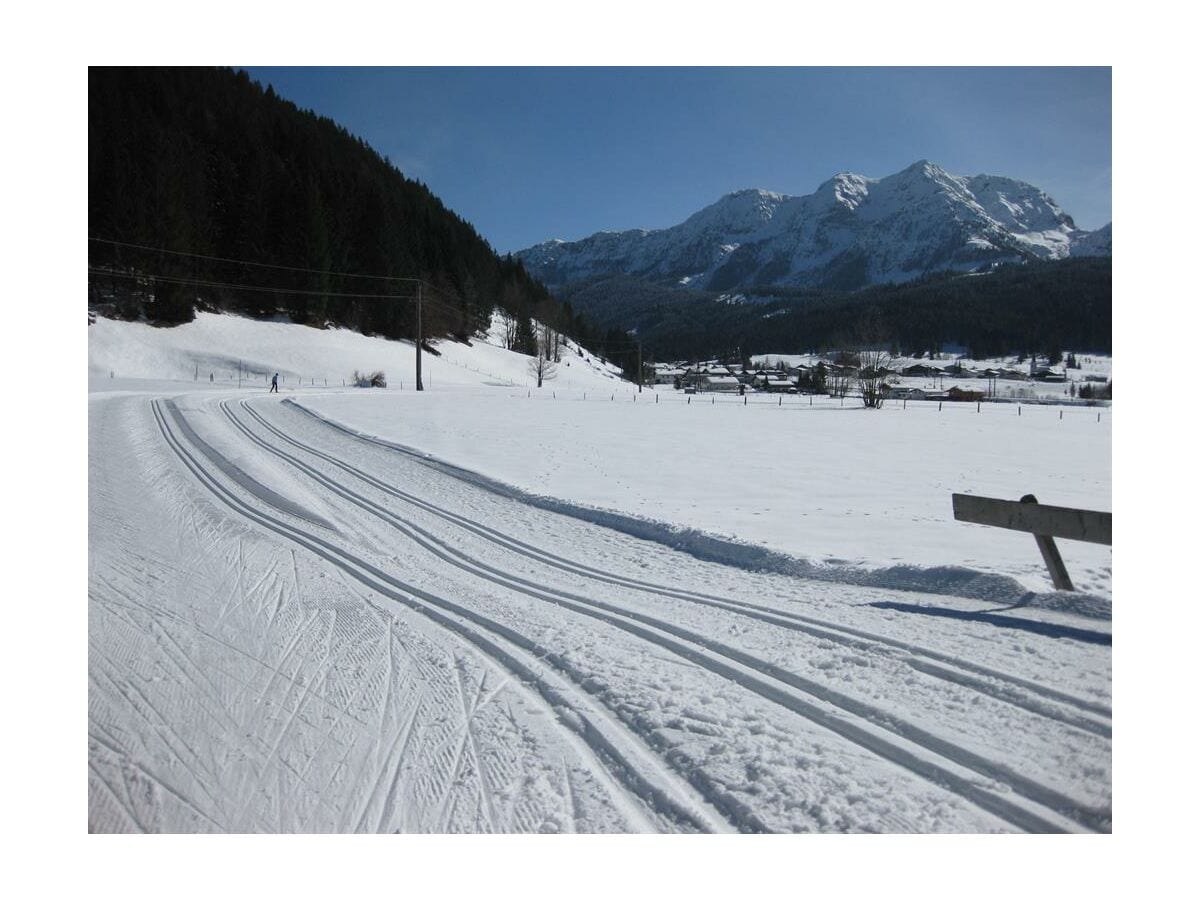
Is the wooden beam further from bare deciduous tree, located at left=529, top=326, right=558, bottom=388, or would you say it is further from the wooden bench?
bare deciduous tree, located at left=529, top=326, right=558, bottom=388

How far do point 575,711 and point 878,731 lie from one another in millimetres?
1553

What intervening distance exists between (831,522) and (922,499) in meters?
2.55

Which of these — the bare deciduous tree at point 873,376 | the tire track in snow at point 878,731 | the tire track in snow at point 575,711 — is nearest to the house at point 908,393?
the bare deciduous tree at point 873,376

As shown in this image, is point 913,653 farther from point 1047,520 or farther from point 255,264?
point 255,264

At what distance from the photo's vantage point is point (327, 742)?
322 cm

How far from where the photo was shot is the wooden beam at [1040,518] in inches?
178

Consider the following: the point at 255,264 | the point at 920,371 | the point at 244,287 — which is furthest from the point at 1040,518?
the point at 255,264

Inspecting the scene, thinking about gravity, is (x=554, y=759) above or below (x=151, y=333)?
below

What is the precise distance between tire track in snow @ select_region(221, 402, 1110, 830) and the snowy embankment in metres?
2.14

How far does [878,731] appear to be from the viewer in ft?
10.5

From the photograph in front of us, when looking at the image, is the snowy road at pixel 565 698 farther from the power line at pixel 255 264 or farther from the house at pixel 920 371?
the house at pixel 920 371

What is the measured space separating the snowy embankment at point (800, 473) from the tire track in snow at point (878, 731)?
7.00 feet
